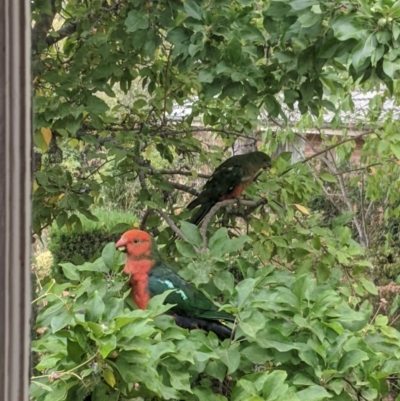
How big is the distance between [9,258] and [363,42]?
60 centimetres

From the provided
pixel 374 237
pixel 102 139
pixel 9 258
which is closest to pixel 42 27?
pixel 102 139

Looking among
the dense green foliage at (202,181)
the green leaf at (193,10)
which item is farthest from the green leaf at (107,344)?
the green leaf at (193,10)

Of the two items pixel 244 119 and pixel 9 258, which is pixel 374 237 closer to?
pixel 244 119

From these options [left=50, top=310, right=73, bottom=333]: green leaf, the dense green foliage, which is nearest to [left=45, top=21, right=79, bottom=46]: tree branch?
the dense green foliage

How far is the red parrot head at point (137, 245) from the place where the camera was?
95cm

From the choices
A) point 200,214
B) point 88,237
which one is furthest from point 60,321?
point 88,237

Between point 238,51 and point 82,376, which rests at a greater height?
point 238,51

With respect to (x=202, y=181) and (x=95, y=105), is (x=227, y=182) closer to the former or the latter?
(x=202, y=181)

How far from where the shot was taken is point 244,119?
1.67m

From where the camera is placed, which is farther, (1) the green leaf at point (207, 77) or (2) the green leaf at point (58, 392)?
(1) the green leaf at point (207, 77)

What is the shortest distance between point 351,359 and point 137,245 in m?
0.42

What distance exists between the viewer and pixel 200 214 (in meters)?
1.46

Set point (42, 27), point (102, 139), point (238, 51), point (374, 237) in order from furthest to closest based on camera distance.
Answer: point (374, 237)
point (102, 139)
point (42, 27)
point (238, 51)

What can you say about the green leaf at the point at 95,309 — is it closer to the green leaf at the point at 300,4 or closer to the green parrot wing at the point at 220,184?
the green leaf at the point at 300,4
